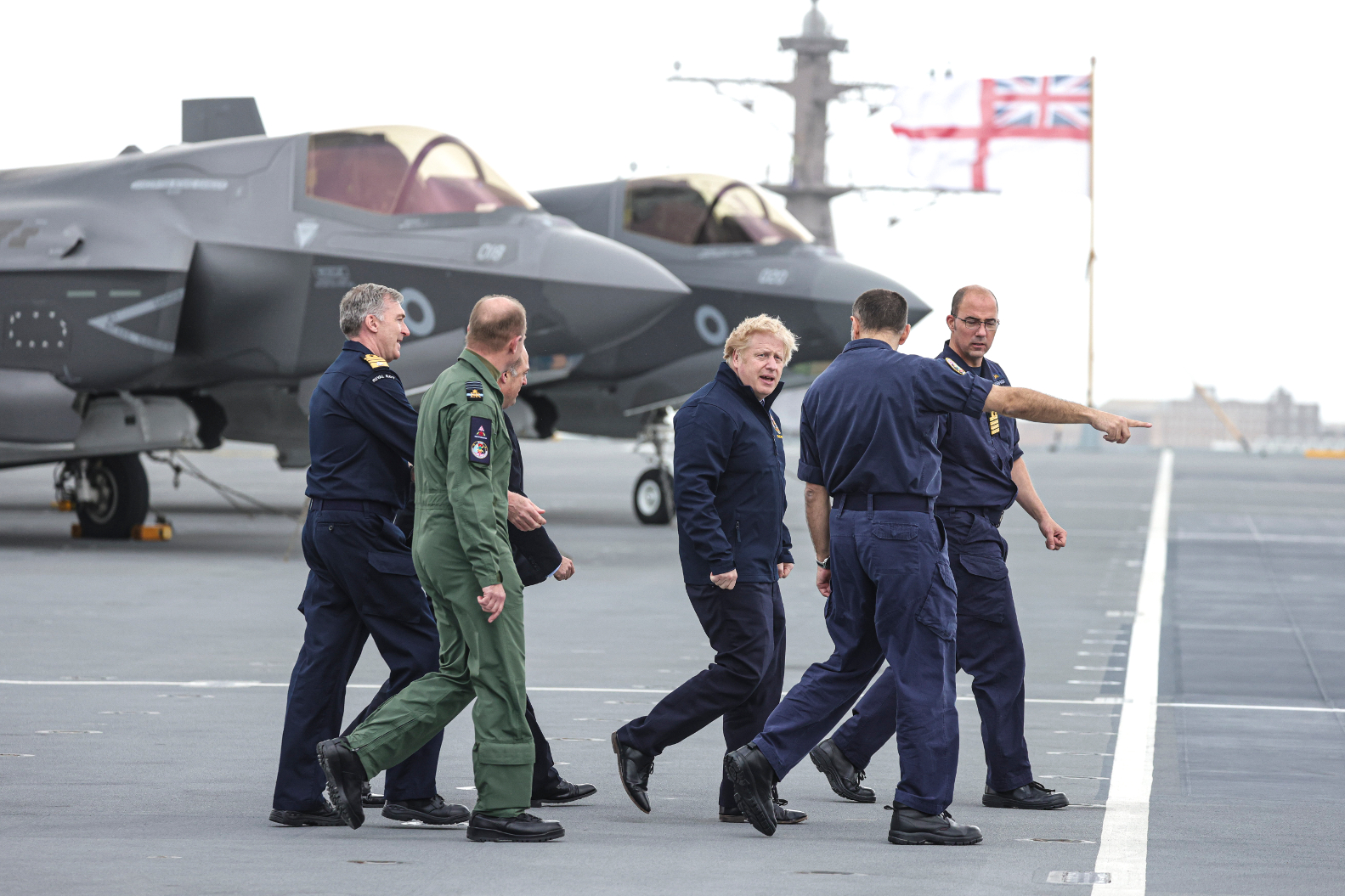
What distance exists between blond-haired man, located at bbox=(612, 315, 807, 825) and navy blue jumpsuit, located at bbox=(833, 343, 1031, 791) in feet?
1.57

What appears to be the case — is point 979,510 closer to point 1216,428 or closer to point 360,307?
point 360,307

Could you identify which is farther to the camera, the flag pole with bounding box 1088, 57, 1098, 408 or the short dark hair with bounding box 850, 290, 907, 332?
the flag pole with bounding box 1088, 57, 1098, 408

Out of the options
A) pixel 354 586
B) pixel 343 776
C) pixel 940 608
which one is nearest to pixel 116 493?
pixel 354 586

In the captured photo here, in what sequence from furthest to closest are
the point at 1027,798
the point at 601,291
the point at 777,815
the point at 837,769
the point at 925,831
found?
the point at 601,291, the point at 837,769, the point at 1027,798, the point at 777,815, the point at 925,831

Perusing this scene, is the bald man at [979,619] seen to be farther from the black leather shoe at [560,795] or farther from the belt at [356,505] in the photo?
the belt at [356,505]

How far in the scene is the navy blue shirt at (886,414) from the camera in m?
5.61

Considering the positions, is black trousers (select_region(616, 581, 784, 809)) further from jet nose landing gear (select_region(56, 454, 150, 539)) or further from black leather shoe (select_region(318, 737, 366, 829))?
jet nose landing gear (select_region(56, 454, 150, 539))

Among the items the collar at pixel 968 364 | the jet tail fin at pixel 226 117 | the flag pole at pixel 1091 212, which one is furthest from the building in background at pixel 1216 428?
the collar at pixel 968 364

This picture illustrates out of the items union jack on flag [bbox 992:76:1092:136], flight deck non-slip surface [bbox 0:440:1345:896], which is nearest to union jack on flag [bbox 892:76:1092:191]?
union jack on flag [bbox 992:76:1092:136]

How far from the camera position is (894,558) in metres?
5.66

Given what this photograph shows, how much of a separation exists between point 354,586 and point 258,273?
1096 centimetres

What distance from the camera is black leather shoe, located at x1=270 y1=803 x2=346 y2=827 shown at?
5762 millimetres

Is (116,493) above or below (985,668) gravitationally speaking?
below

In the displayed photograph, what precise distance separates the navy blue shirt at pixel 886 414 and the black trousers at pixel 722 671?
53cm
